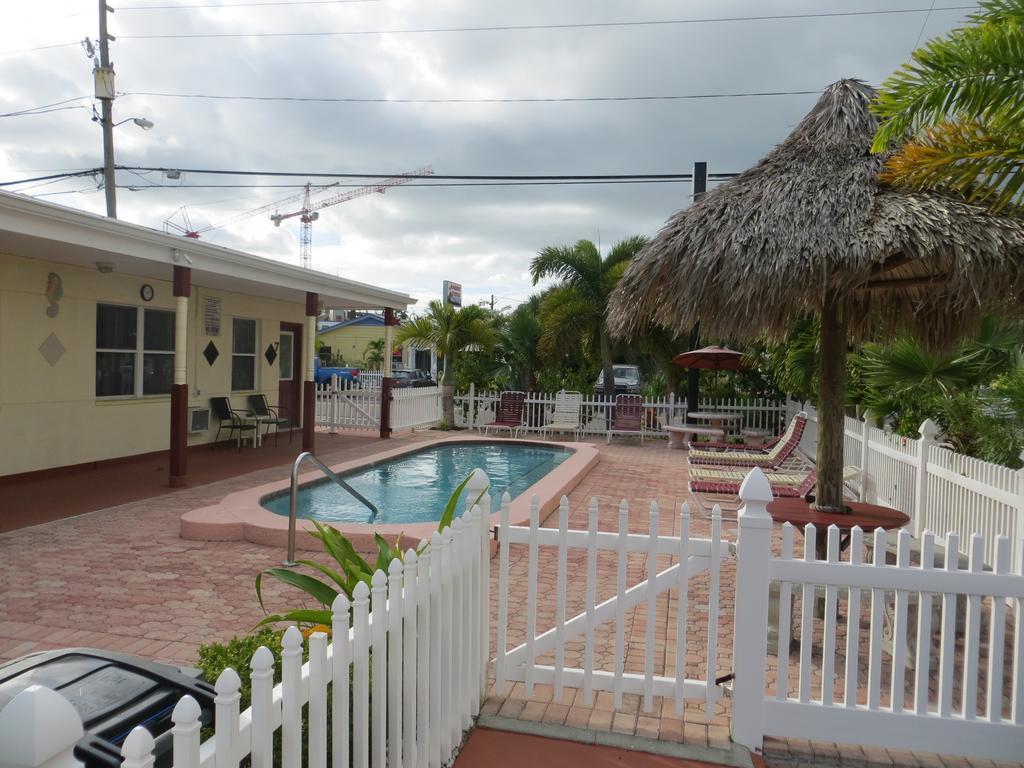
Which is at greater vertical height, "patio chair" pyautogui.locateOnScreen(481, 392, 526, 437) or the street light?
the street light

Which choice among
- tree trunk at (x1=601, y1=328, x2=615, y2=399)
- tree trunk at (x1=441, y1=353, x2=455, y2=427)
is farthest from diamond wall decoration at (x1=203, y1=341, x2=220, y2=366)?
tree trunk at (x1=601, y1=328, x2=615, y2=399)

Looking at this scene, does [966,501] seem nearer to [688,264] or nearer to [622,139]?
[688,264]

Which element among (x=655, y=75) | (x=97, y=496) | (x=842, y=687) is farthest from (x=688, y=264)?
(x=655, y=75)

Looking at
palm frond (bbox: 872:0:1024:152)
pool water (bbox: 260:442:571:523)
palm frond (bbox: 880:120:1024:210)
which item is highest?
palm frond (bbox: 872:0:1024:152)

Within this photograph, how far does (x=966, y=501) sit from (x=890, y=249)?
9.12 feet

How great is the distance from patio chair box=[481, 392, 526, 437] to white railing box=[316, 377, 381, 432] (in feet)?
9.09

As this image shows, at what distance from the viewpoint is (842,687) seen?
397 centimetres

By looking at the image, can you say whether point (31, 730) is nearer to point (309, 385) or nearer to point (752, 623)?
point (752, 623)

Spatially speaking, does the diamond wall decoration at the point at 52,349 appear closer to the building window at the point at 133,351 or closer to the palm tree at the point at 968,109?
the building window at the point at 133,351

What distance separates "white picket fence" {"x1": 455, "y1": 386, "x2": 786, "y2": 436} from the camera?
17.3 meters

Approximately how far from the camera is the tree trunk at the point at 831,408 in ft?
15.8

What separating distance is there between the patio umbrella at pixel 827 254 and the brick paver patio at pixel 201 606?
5.61ft

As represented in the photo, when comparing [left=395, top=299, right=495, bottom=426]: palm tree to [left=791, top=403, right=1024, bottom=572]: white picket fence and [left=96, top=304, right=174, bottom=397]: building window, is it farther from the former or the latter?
[left=791, top=403, right=1024, bottom=572]: white picket fence

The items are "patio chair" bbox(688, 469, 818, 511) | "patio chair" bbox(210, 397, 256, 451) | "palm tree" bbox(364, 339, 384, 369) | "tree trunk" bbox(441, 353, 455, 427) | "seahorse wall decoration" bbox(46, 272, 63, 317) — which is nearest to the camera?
"patio chair" bbox(688, 469, 818, 511)
